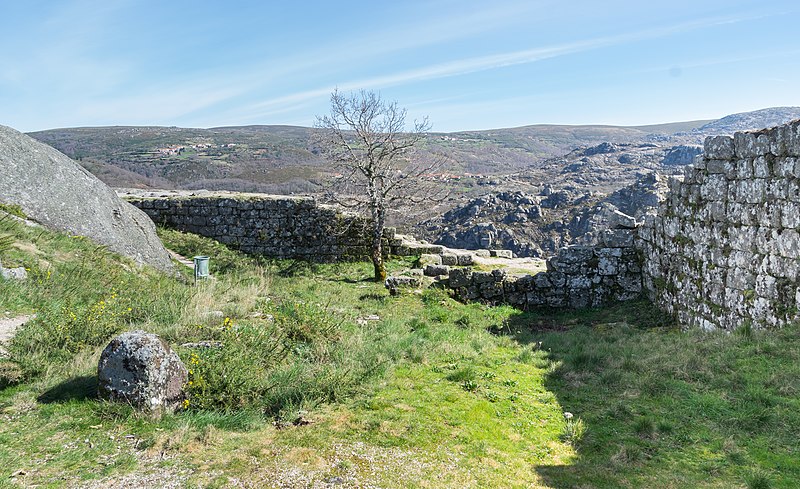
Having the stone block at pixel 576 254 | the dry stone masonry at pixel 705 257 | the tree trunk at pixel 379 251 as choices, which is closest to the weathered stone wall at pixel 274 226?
the dry stone masonry at pixel 705 257

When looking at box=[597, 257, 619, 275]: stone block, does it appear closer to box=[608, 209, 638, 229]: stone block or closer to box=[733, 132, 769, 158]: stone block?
box=[608, 209, 638, 229]: stone block

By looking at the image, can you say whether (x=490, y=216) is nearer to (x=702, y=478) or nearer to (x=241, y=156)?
(x=702, y=478)

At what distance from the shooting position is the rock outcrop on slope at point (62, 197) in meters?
12.1

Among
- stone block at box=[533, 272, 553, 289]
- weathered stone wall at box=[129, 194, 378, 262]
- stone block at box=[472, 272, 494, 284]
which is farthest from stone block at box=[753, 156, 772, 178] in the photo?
weathered stone wall at box=[129, 194, 378, 262]

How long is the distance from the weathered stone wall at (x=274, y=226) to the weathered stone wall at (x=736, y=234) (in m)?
11.0

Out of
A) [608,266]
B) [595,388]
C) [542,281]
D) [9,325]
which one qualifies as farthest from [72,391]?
[608,266]

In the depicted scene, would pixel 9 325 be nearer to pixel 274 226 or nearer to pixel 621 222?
pixel 274 226

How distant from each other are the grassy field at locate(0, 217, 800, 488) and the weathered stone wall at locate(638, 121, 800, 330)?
830 millimetres

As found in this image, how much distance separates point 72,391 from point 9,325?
2.17 metres

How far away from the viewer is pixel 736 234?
9164 mm

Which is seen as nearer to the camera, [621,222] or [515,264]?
[621,222]

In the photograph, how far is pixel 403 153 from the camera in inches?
701

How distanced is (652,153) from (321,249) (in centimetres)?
6860

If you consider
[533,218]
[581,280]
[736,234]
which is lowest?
[533,218]
